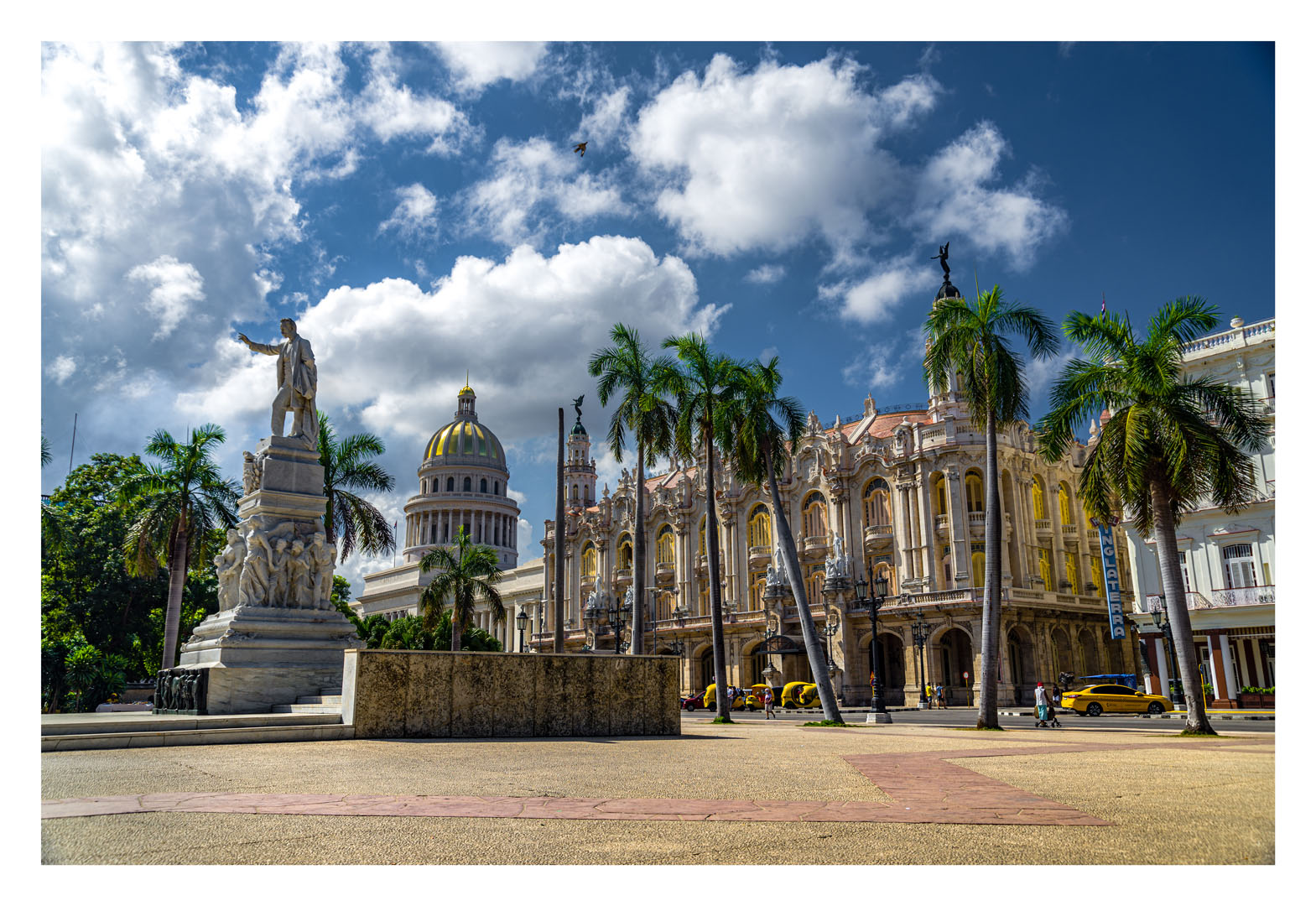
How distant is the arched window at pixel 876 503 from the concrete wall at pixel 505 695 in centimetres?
4530

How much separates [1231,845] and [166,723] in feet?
44.3

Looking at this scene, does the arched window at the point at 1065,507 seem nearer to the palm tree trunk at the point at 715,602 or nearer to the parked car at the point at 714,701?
the parked car at the point at 714,701

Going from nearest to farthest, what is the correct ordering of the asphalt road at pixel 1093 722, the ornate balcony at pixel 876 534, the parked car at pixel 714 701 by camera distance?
1. the asphalt road at pixel 1093 722
2. the parked car at pixel 714 701
3. the ornate balcony at pixel 876 534

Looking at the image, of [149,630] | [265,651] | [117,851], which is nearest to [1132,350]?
[265,651]

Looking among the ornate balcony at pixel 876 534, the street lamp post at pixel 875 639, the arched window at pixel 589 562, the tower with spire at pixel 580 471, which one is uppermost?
the tower with spire at pixel 580 471

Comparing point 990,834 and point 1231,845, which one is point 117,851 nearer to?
point 990,834

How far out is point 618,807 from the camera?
675cm

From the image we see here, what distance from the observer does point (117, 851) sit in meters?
5.07

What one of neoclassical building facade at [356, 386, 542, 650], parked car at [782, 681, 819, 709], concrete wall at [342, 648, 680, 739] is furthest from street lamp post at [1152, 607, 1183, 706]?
neoclassical building facade at [356, 386, 542, 650]

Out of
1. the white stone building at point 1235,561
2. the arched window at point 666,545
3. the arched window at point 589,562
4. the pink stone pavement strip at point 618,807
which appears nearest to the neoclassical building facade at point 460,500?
the arched window at point 589,562

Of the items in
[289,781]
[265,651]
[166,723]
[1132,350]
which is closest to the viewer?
[289,781]

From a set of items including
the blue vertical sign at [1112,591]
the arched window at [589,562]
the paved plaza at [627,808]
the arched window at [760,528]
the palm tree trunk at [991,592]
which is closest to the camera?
the paved plaza at [627,808]

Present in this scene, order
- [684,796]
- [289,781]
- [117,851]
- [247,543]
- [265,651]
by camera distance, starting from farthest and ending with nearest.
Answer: [247,543] → [265,651] → [289,781] → [684,796] → [117,851]

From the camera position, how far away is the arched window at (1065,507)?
5915cm
